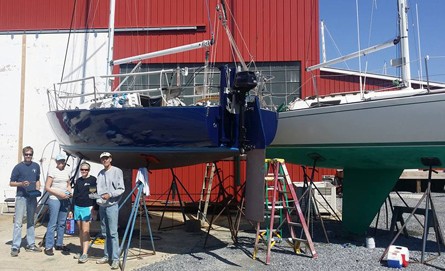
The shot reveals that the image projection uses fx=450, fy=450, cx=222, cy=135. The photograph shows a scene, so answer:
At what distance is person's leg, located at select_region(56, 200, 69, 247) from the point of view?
679cm

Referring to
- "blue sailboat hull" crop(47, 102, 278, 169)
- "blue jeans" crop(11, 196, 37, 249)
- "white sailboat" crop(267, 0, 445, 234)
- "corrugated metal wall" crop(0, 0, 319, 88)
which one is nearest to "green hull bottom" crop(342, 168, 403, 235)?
"white sailboat" crop(267, 0, 445, 234)

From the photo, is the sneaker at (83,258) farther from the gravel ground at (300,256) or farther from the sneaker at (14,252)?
the sneaker at (14,252)

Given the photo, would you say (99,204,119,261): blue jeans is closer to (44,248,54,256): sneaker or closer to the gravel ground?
the gravel ground

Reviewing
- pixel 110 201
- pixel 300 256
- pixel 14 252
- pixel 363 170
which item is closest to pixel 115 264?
pixel 110 201

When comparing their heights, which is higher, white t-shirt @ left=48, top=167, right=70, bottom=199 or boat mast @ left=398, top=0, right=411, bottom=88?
boat mast @ left=398, top=0, right=411, bottom=88

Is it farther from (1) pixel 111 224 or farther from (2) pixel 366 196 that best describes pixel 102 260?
(2) pixel 366 196

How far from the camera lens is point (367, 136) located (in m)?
A: 7.19

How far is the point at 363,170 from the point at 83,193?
488cm

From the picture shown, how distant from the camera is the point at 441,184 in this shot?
1561cm

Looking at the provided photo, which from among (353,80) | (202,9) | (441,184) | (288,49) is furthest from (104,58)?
(441,184)

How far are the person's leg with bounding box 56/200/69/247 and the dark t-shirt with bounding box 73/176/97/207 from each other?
1.60 ft

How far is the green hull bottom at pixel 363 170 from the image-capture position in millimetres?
7253

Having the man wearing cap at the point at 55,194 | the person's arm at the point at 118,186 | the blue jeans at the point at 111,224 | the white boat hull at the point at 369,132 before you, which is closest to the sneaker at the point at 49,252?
the man wearing cap at the point at 55,194

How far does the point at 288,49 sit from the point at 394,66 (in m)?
3.47
